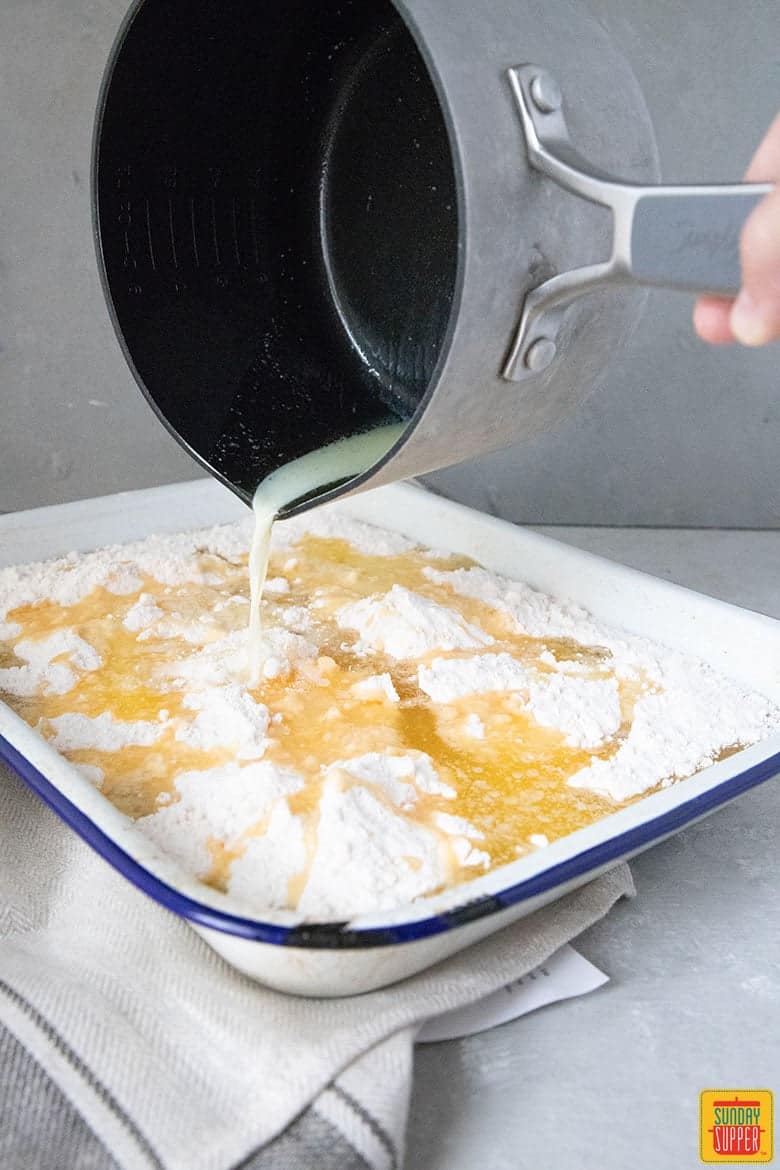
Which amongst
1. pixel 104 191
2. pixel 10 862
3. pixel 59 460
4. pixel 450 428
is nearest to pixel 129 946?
pixel 10 862

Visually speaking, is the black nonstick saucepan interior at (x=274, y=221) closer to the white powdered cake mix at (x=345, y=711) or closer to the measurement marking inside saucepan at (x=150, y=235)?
the measurement marking inside saucepan at (x=150, y=235)

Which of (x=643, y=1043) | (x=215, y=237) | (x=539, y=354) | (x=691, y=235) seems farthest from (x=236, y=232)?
(x=643, y=1043)

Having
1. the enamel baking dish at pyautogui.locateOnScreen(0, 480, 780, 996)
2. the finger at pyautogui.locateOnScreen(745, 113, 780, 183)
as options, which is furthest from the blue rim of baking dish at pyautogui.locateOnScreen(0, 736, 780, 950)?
the finger at pyautogui.locateOnScreen(745, 113, 780, 183)

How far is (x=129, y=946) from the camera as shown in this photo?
0.81 m

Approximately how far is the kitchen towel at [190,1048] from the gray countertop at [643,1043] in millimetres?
40

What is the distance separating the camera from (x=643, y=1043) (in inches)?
30.3

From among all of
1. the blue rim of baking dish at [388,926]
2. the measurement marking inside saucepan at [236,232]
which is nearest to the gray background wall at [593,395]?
the measurement marking inside saucepan at [236,232]

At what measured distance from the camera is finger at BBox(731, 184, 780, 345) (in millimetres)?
631

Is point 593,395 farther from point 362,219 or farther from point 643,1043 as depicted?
point 643,1043

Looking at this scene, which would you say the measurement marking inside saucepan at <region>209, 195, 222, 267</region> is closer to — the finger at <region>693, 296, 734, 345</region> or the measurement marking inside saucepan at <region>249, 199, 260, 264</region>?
the measurement marking inside saucepan at <region>249, 199, 260, 264</region>

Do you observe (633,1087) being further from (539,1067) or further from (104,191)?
(104,191)

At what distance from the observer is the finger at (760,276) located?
631 millimetres

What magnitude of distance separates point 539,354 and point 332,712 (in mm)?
335

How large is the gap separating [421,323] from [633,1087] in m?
0.66
